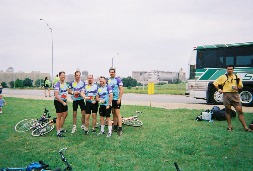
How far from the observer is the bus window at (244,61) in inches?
647

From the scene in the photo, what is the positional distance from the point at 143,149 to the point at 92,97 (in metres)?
2.71

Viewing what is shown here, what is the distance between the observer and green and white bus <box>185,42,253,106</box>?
54.1 feet

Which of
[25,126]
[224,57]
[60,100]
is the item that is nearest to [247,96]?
[224,57]

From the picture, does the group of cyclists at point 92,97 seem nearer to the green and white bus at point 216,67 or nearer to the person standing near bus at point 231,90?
the person standing near bus at point 231,90

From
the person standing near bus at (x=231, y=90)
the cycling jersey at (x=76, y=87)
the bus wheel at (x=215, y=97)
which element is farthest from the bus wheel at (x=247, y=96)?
the cycling jersey at (x=76, y=87)

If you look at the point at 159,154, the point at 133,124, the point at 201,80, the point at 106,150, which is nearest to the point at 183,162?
the point at 159,154

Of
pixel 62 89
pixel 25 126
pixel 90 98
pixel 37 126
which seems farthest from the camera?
pixel 25 126

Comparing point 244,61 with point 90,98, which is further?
point 244,61

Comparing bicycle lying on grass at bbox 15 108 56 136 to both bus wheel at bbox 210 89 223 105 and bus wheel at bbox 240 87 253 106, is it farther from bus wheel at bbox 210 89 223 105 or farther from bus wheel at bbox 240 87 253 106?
bus wheel at bbox 240 87 253 106

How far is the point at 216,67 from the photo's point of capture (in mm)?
17516

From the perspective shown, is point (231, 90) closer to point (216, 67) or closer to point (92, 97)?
point (92, 97)

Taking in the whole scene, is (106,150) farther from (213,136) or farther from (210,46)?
(210,46)

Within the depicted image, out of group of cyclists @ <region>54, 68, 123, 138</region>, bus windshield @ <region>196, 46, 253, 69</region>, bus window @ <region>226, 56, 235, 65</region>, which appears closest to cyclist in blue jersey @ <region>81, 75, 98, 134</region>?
group of cyclists @ <region>54, 68, 123, 138</region>

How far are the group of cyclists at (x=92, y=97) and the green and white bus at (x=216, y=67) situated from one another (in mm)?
10597
